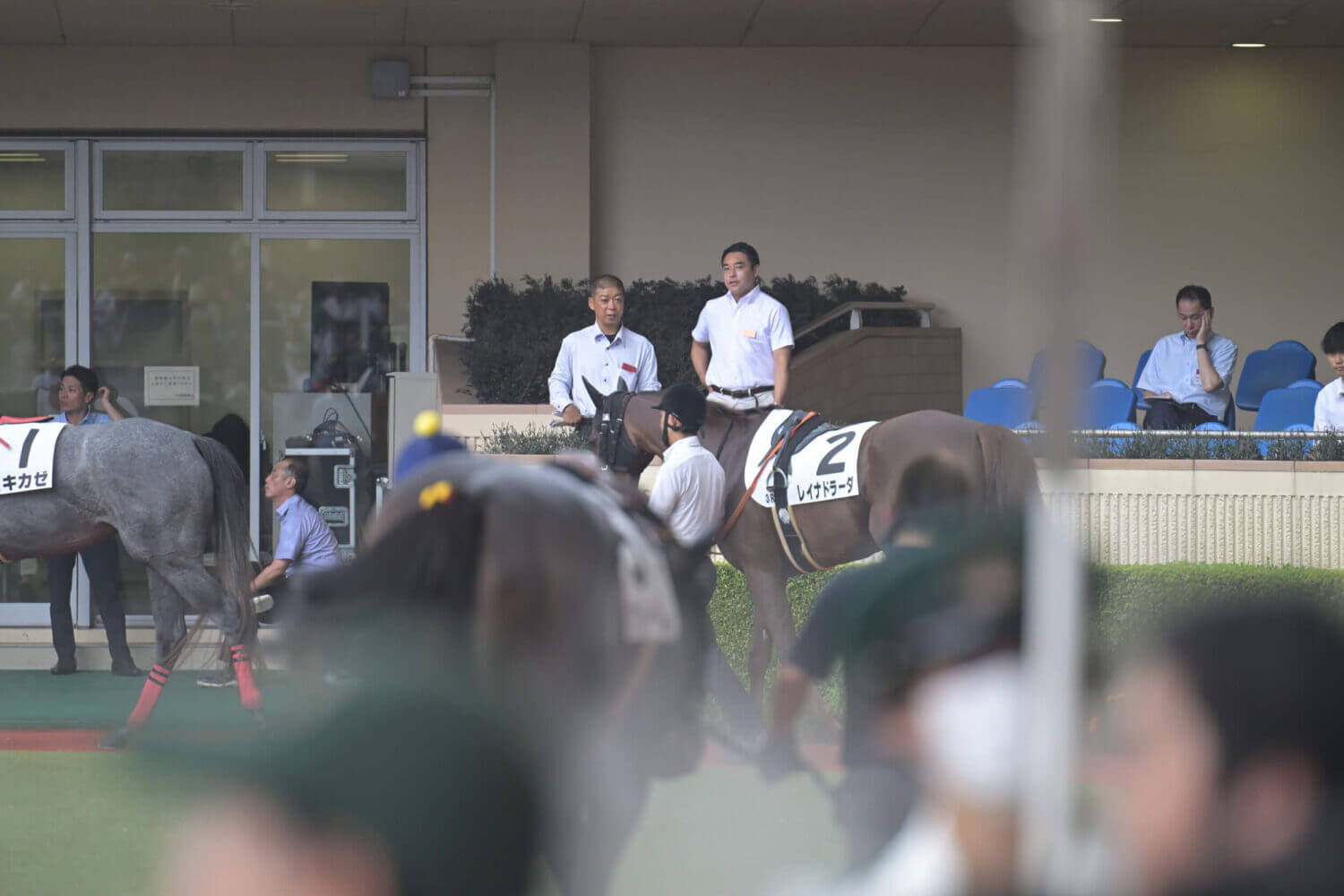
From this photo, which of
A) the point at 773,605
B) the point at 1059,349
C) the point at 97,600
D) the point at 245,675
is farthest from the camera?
the point at 97,600

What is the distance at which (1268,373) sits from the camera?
37.6ft

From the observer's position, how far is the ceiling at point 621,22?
11883 millimetres

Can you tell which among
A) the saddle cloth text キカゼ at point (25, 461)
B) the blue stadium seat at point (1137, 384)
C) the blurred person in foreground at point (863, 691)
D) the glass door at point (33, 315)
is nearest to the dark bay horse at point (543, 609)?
the blurred person in foreground at point (863, 691)

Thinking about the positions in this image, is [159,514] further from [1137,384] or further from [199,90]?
[1137,384]

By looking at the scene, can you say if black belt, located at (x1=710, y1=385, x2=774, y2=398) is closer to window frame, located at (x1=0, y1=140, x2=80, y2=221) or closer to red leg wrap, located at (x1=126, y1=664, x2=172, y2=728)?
red leg wrap, located at (x1=126, y1=664, x2=172, y2=728)

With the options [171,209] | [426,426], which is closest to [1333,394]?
[426,426]

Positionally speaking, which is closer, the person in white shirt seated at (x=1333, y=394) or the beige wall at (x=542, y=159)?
the person in white shirt seated at (x=1333, y=394)

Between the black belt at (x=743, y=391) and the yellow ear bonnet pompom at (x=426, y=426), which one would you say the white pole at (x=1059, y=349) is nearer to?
the yellow ear bonnet pompom at (x=426, y=426)

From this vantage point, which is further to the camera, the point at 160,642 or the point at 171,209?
the point at 171,209

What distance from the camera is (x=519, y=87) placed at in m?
12.8

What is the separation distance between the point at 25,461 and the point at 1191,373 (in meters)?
8.18

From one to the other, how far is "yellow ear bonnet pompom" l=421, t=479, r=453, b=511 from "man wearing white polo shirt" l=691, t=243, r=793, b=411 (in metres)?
5.89

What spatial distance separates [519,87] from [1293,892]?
1212cm

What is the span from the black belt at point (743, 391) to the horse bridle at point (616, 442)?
1.24 metres
